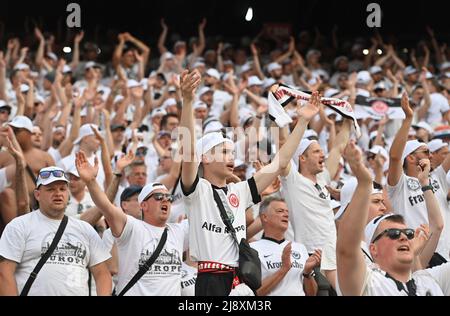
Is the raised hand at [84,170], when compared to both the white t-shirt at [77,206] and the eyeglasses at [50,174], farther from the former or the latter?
the white t-shirt at [77,206]

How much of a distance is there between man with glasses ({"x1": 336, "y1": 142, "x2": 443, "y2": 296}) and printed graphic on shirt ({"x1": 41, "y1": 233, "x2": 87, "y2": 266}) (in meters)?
2.31

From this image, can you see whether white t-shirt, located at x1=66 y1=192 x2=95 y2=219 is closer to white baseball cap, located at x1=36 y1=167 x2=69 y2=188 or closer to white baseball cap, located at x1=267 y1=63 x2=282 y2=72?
white baseball cap, located at x1=36 y1=167 x2=69 y2=188

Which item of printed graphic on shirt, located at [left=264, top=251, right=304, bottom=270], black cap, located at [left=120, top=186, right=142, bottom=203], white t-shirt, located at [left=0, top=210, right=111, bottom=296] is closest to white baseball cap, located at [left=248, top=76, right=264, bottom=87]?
black cap, located at [left=120, top=186, right=142, bottom=203]

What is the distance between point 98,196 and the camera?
6719mm

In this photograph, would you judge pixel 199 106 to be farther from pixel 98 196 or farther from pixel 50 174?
pixel 98 196

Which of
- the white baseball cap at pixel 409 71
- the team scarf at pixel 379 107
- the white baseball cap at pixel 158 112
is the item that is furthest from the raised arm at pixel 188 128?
the white baseball cap at pixel 409 71

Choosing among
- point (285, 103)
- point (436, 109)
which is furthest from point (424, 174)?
point (436, 109)

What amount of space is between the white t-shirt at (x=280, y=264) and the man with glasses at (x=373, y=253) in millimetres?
1813

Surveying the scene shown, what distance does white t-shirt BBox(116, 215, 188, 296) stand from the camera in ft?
23.2

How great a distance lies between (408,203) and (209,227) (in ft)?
8.74

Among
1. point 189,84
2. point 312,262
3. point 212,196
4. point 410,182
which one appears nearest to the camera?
point 189,84

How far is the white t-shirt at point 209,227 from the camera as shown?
661cm

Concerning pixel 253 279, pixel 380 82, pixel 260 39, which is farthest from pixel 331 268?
pixel 260 39

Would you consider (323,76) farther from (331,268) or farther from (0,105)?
(331,268)
